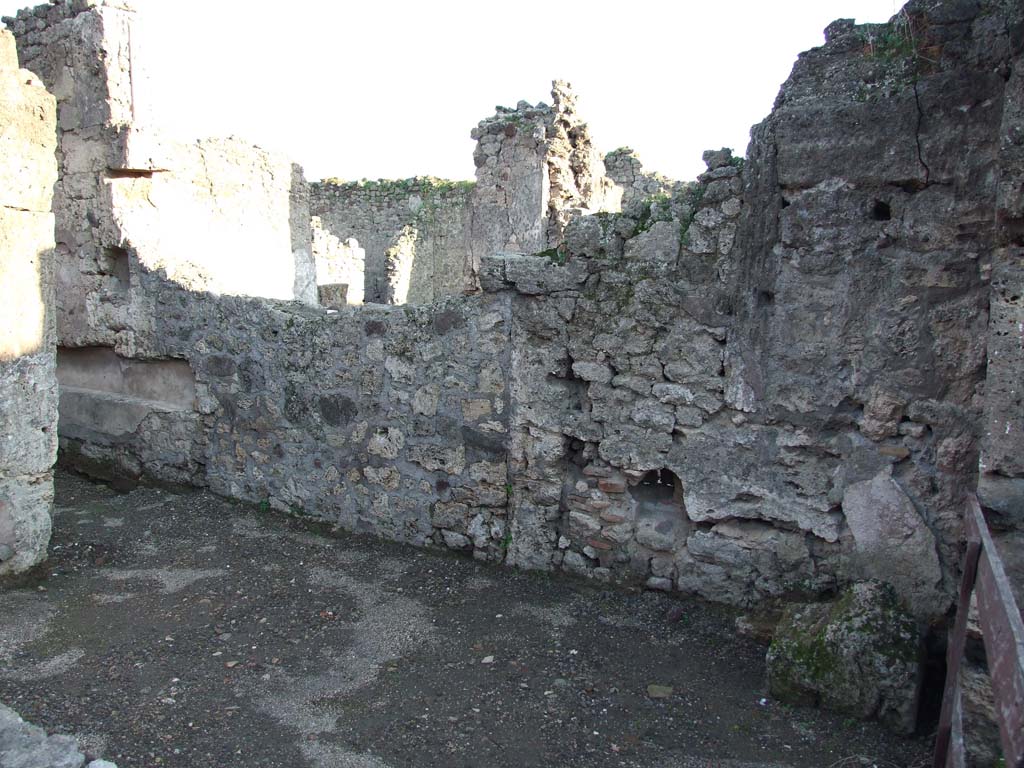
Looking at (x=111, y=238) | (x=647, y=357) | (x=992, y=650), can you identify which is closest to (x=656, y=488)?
(x=647, y=357)

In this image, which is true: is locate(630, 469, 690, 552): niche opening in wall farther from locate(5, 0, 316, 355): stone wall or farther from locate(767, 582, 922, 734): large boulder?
locate(5, 0, 316, 355): stone wall

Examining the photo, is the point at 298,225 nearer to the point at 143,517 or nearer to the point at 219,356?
the point at 219,356

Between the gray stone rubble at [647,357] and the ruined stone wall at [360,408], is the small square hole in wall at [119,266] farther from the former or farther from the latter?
the ruined stone wall at [360,408]

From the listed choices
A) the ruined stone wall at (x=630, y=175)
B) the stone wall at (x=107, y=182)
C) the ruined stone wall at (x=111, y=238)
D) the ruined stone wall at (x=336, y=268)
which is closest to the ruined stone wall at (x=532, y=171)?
the ruined stone wall at (x=630, y=175)

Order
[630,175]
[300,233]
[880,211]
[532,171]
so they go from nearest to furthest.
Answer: [880,211] → [300,233] → [532,171] → [630,175]

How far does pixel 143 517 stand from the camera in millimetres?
5469

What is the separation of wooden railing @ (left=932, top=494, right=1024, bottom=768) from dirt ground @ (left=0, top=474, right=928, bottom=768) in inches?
23.7

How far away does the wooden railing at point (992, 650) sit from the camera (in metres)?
1.68

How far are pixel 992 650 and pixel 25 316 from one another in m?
4.53

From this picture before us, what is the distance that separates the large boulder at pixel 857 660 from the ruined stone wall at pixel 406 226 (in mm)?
11955

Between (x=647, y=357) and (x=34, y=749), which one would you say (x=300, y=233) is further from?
(x=34, y=749)

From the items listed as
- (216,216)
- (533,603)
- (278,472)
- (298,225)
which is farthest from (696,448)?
(298,225)

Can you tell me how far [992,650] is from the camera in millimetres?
1961

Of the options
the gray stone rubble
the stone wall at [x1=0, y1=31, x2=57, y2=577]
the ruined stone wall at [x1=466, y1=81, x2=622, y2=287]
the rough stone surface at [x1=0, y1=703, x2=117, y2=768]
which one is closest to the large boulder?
the gray stone rubble
